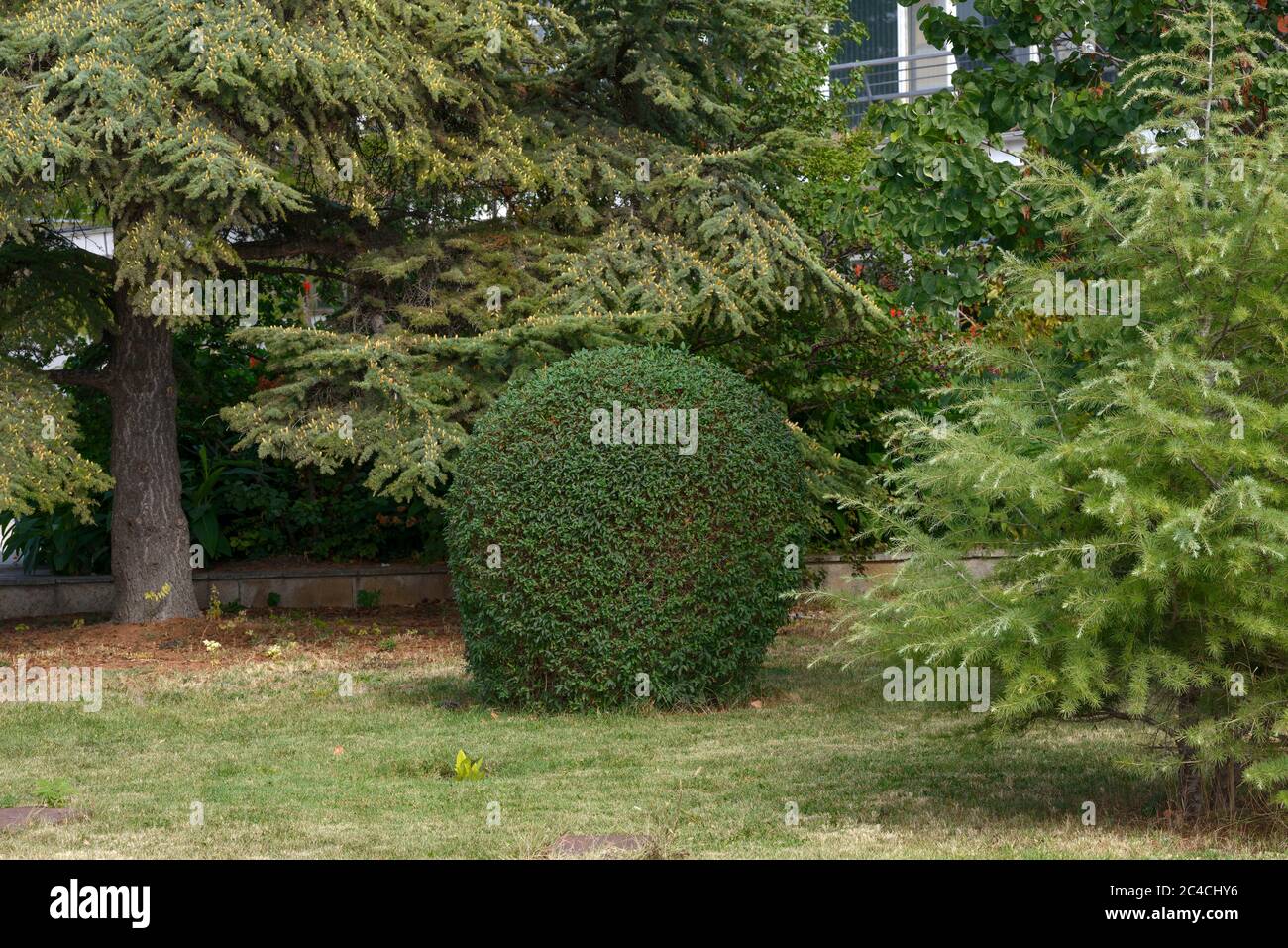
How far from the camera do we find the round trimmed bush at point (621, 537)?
8797 millimetres

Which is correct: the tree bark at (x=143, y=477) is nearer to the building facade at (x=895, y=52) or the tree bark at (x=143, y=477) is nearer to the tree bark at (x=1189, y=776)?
the tree bark at (x=1189, y=776)

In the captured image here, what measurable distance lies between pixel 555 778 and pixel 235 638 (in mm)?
5808

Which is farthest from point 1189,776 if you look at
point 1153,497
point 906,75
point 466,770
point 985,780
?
point 906,75

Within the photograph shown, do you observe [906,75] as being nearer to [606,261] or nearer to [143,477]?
[606,261]

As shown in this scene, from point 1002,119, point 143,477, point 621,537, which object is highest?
point 1002,119

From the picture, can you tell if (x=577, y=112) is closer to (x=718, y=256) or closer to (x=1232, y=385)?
(x=718, y=256)

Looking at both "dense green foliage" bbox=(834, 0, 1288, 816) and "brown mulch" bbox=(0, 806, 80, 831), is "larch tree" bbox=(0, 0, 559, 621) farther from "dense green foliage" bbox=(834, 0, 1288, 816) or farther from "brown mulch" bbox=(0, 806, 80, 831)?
"dense green foliage" bbox=(834, 0, 1288, 816)

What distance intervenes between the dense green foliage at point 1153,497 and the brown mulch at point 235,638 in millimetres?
6331

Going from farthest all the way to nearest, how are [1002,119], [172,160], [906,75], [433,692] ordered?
[906,75] → [172,160] → [433,692] → [1002,119]

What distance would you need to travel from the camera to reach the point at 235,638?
12484 mm

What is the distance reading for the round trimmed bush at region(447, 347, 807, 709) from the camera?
8.80 meters

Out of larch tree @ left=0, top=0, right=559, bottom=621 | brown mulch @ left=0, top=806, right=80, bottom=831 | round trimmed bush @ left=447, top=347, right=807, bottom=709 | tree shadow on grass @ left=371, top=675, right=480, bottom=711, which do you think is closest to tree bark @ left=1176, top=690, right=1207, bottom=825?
round trimmed bush @ left=447, top=347, right=807, bottom=709

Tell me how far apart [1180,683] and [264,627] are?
9.08 m

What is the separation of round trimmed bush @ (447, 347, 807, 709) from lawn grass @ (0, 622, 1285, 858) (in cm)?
33
